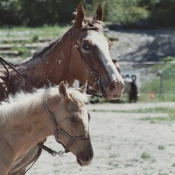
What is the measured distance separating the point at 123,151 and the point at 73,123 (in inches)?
247

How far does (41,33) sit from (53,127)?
30.4 m

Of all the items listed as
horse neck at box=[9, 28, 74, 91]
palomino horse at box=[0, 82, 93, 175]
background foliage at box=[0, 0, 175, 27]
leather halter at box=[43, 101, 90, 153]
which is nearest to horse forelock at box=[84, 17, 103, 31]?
horse neck at box=[9, 28, 74, 91]

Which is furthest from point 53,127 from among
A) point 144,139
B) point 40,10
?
point 40,10

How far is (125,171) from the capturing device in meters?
9.77

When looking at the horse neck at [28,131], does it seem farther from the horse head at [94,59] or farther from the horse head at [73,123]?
the horse head at [94,59]

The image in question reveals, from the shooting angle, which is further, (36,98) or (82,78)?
(82,78)

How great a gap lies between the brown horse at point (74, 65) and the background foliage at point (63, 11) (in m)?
32.7

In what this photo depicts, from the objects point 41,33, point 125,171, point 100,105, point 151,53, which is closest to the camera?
point 125,171

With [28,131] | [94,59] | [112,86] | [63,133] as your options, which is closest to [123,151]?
[94,59]

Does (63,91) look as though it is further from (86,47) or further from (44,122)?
(86,47)

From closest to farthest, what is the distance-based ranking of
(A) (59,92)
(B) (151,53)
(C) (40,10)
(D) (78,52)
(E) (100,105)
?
1. (A) (59,92)
2. (D) (78,52)
3. (E) (100,105)
4. (B) (151,53)
5. (C) (40,10)

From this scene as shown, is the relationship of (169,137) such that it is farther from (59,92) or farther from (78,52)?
(59,92)

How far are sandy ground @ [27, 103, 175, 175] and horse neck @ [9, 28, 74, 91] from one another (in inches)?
121

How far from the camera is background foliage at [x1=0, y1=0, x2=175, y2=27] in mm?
39875
